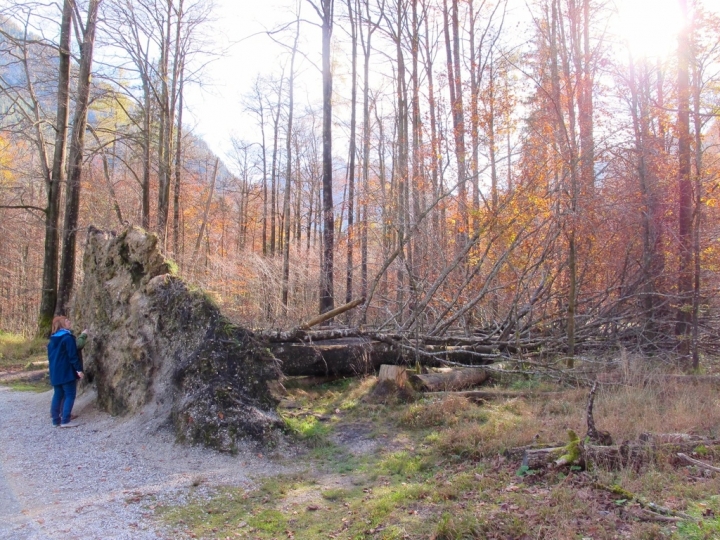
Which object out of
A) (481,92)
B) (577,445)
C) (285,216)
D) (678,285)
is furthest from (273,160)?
(577,445)

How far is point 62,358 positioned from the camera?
6.97m

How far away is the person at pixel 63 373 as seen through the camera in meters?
6.91

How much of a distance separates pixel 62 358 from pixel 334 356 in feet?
15.2

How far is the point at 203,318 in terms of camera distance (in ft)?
22.9

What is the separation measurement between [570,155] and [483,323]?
4.74 meters

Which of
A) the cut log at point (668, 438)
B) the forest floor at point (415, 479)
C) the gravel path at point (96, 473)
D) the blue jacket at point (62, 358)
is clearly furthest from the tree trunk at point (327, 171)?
the cut log at point (668, 438)

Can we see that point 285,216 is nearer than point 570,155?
No

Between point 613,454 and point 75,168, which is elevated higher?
point 75,168

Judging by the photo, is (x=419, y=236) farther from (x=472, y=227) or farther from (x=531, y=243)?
(x=531, y=243)

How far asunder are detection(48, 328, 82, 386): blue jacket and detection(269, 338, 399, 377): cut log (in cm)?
316

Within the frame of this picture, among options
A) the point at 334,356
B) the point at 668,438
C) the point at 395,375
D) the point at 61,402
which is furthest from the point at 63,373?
the point at 668,438

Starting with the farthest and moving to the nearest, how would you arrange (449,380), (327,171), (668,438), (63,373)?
(327,171) → (449,380) → (63,373) → (668,438)

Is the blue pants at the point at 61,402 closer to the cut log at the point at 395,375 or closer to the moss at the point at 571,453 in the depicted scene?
the cut log at the point at 395,375

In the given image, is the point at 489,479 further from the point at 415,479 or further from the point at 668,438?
the point at 668,438
